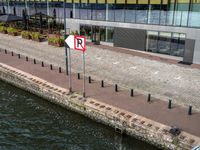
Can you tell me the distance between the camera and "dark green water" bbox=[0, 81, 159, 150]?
13.3 metres

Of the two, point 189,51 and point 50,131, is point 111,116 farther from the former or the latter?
point 189,51

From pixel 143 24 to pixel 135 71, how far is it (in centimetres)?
852

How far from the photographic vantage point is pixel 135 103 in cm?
1571

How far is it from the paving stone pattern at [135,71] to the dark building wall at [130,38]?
2.49 metres

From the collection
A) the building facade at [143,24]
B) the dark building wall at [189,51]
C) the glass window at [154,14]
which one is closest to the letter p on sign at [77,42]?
the building facade at [143,24]

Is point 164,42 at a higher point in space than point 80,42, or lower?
lower

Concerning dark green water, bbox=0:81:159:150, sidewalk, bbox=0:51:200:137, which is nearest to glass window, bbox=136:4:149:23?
sidewalk, bbox=0:51:200:137

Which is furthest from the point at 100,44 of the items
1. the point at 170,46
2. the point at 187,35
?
the point at 187,35

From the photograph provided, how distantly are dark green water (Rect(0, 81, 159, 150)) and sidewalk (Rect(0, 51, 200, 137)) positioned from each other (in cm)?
186

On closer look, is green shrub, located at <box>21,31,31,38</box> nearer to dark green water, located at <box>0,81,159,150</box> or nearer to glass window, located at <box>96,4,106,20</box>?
glass window, located at <box>96,4,106,20</box>

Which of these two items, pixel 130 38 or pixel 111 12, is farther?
pixel 111 12

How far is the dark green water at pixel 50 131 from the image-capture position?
13266 millimetres

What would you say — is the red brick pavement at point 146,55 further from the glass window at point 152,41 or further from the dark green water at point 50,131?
the dark green water at point 50,131

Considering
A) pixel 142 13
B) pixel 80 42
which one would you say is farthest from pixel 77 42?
pixel 142 13
